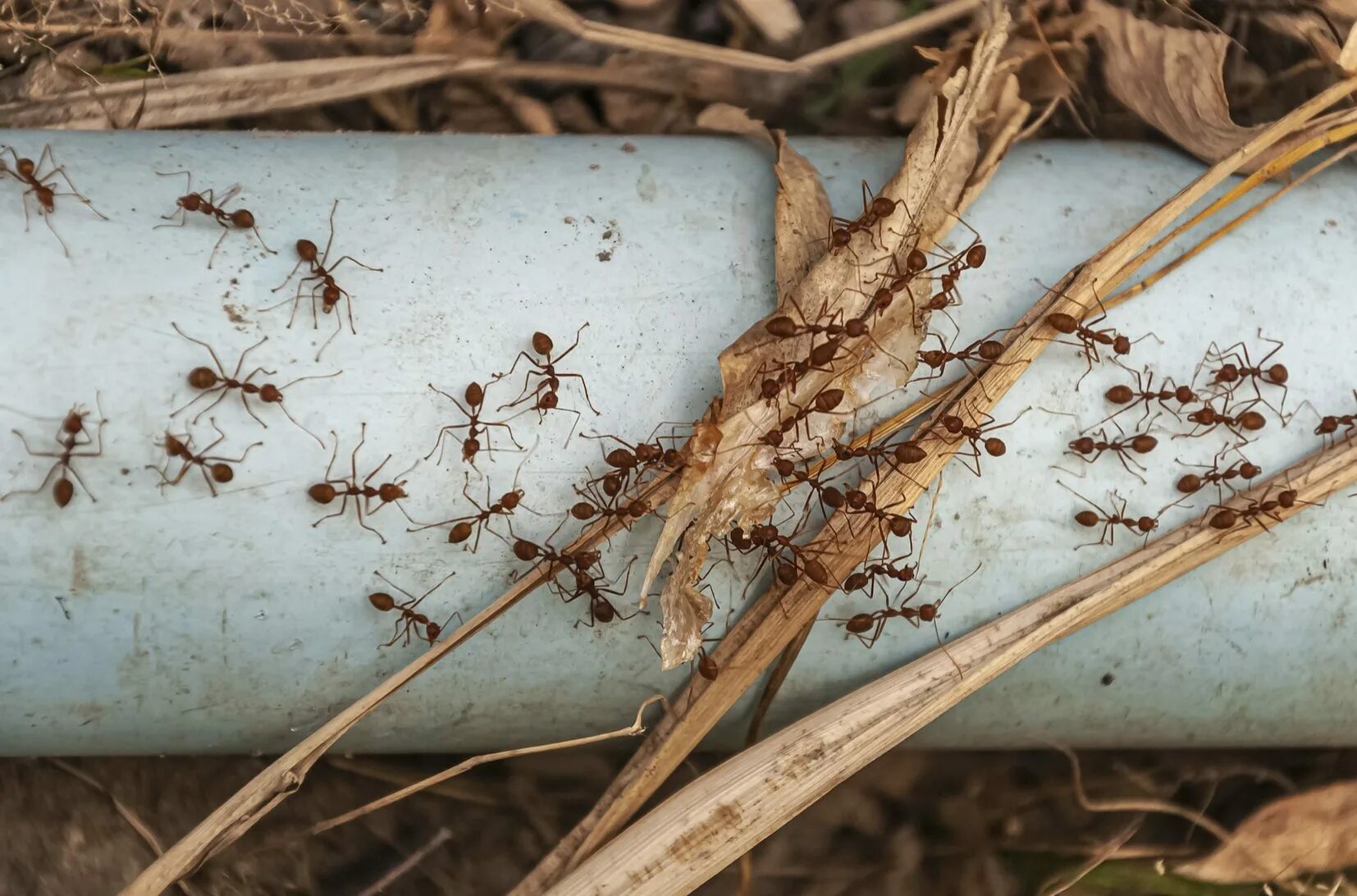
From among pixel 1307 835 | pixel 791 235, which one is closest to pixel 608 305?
pixel 791 235

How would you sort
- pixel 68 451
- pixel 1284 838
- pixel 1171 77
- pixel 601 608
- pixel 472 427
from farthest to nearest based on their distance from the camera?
pixel 1284 838 → pixel 1171 77 → pixel 601 608 → pixel 472 427 → pixel 68 451

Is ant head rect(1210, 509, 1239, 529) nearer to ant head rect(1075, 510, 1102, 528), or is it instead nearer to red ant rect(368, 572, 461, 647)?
ant head rect(1075, 510, 1102, 528)

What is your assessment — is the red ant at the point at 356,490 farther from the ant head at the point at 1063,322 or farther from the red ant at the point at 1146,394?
the red ant at the point at 1146,394

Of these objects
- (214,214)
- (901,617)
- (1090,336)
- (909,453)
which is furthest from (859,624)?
(214,214)

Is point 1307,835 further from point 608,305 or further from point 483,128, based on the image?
point 483,128

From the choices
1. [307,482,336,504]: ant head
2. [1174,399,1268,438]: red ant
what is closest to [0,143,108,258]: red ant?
[307,482,336,504]: ant head

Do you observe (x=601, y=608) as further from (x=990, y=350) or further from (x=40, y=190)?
(x=40, y=190)
